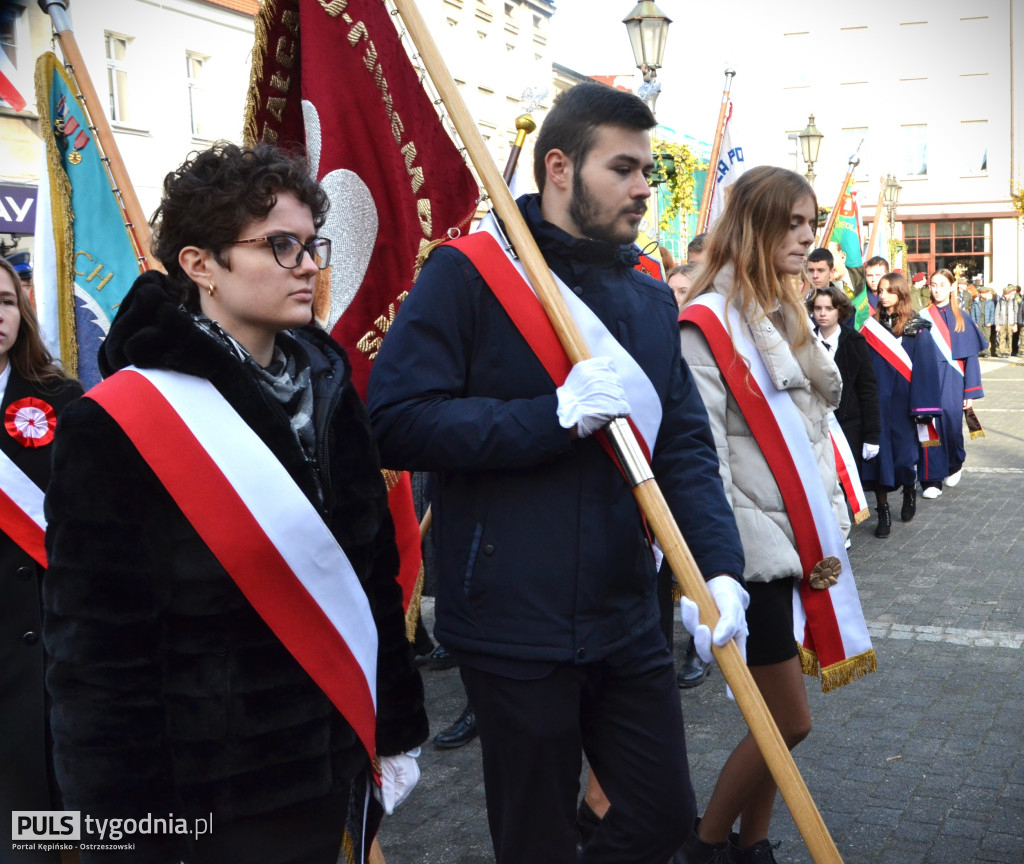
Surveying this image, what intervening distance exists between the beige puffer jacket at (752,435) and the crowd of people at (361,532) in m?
0.01

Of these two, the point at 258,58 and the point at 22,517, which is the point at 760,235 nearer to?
the point at 258,58

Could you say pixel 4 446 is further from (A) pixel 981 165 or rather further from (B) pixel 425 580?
(A) pixel 981 165

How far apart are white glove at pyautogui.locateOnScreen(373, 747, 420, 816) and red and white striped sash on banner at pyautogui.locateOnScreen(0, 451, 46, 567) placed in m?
1.17

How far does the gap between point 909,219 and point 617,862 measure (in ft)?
140

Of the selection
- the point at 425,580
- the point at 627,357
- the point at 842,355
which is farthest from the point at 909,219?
the point at 627,357

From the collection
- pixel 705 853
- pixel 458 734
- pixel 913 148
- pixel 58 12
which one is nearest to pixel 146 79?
pixel 58 12

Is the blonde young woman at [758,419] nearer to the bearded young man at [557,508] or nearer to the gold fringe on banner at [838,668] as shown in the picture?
the gold fringe on banner at [838,668]

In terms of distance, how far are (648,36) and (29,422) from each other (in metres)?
7.63

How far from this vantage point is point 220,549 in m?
2.03

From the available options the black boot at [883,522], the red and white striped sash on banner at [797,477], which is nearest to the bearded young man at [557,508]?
the red and white striped sash on banner at [797,477]

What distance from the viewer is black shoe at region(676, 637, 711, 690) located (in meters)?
5.39

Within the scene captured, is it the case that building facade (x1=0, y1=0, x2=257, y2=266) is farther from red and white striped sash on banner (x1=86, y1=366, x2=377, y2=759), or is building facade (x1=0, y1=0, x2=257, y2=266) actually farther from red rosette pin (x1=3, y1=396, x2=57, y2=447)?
red and white striped sash on banner (x1=86, y1=366, x2=377, y2=759)

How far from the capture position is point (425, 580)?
6000mm

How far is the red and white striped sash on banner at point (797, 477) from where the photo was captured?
333 centimetres
